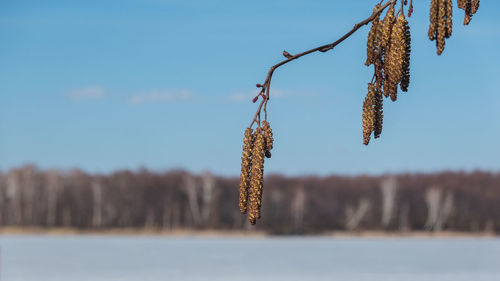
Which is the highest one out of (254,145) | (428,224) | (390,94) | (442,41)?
(442,41)

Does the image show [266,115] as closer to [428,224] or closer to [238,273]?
[238,273]

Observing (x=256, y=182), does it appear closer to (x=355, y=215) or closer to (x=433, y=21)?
(x=433, y=21)

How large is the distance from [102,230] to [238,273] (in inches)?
1737

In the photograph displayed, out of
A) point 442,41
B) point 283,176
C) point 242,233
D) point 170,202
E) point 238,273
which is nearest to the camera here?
point 442,41

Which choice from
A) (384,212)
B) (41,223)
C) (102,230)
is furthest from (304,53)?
(384,212)

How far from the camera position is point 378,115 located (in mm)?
1835

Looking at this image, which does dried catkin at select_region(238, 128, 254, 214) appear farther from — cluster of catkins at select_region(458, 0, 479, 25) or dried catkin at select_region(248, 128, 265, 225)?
cluster of catkins at select_region(458, 0, 479, 25)

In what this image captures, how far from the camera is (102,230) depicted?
220ft

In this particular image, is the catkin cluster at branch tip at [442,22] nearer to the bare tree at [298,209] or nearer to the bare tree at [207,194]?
the bare tree at [207,194]

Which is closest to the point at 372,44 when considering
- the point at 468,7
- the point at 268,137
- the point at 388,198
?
the point at 468,7

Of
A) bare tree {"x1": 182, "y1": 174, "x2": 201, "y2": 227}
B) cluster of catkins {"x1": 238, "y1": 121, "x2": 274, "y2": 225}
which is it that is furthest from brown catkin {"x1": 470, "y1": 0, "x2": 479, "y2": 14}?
bare tree {"x1": 182, "y1": 174, "x2": 201, "y2": 227}

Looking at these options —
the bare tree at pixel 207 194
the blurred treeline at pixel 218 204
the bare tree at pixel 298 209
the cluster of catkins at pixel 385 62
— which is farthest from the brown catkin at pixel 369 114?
the bare tree at pixel 298 209

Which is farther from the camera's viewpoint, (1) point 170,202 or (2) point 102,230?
(1) point 170,202

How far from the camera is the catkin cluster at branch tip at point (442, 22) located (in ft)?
5.57
